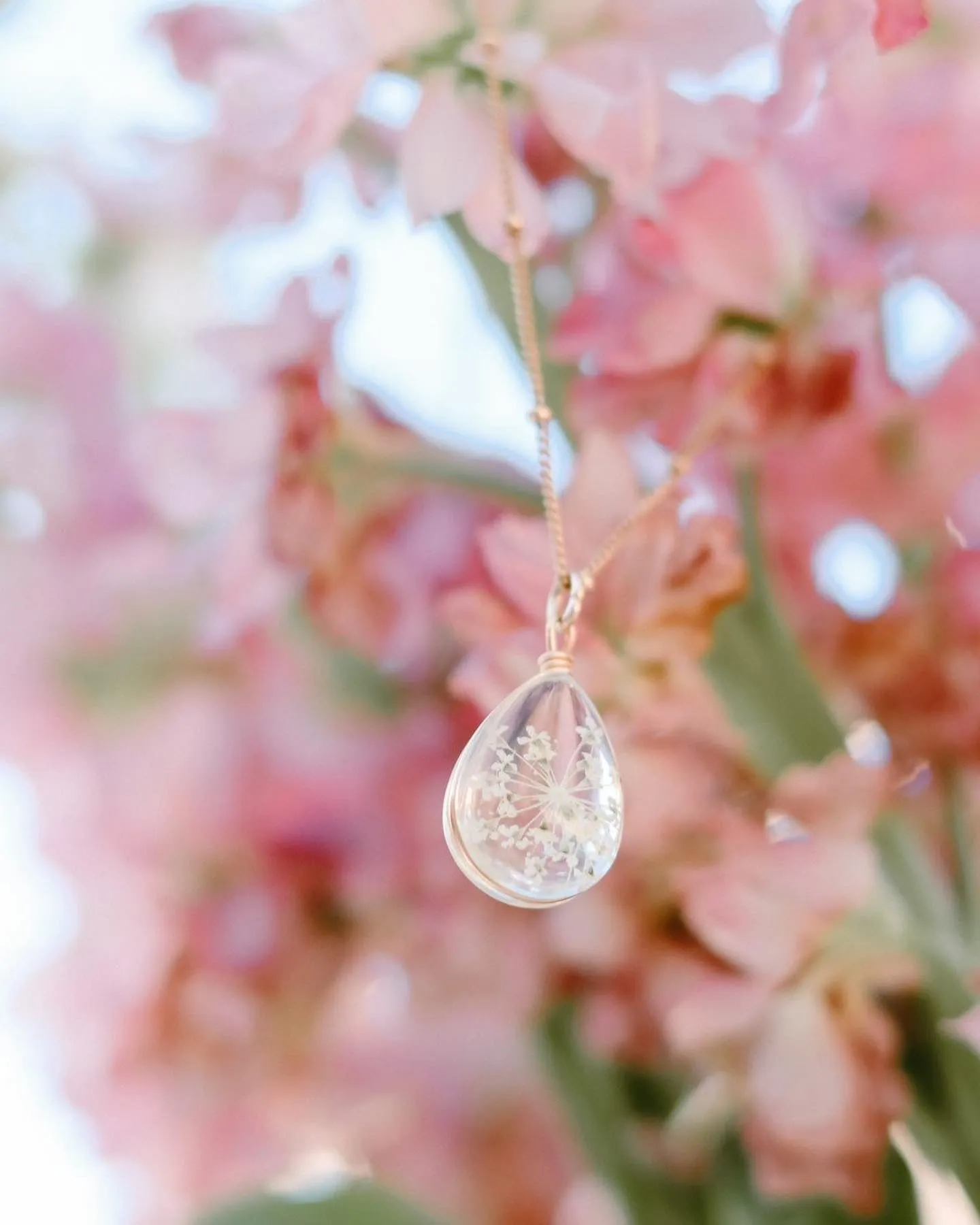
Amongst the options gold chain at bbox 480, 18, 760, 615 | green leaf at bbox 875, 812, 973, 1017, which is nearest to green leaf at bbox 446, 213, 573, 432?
gold chain at bbox 480, 18, 760, 615

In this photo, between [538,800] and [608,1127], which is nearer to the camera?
[538,800]

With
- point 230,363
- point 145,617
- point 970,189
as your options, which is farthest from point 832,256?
point 145,617

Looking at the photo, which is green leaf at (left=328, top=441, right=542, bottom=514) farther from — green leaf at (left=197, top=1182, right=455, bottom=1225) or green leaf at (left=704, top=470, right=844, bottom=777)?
green leaf at (left=197, top=1182, right=455, bottom=1225)

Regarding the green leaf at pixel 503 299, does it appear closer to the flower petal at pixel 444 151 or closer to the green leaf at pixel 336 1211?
the flower petal at pixel 444 151

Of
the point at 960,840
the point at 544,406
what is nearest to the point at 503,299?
the point at 544,406

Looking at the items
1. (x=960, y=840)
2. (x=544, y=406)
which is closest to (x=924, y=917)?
(x=960, y=840)

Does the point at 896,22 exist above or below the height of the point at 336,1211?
above

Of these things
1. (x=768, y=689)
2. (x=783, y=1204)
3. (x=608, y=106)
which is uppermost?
(x=608, y=106)

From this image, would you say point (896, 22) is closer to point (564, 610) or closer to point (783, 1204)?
point (564, 610)

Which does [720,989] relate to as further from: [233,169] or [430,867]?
[233,169]
